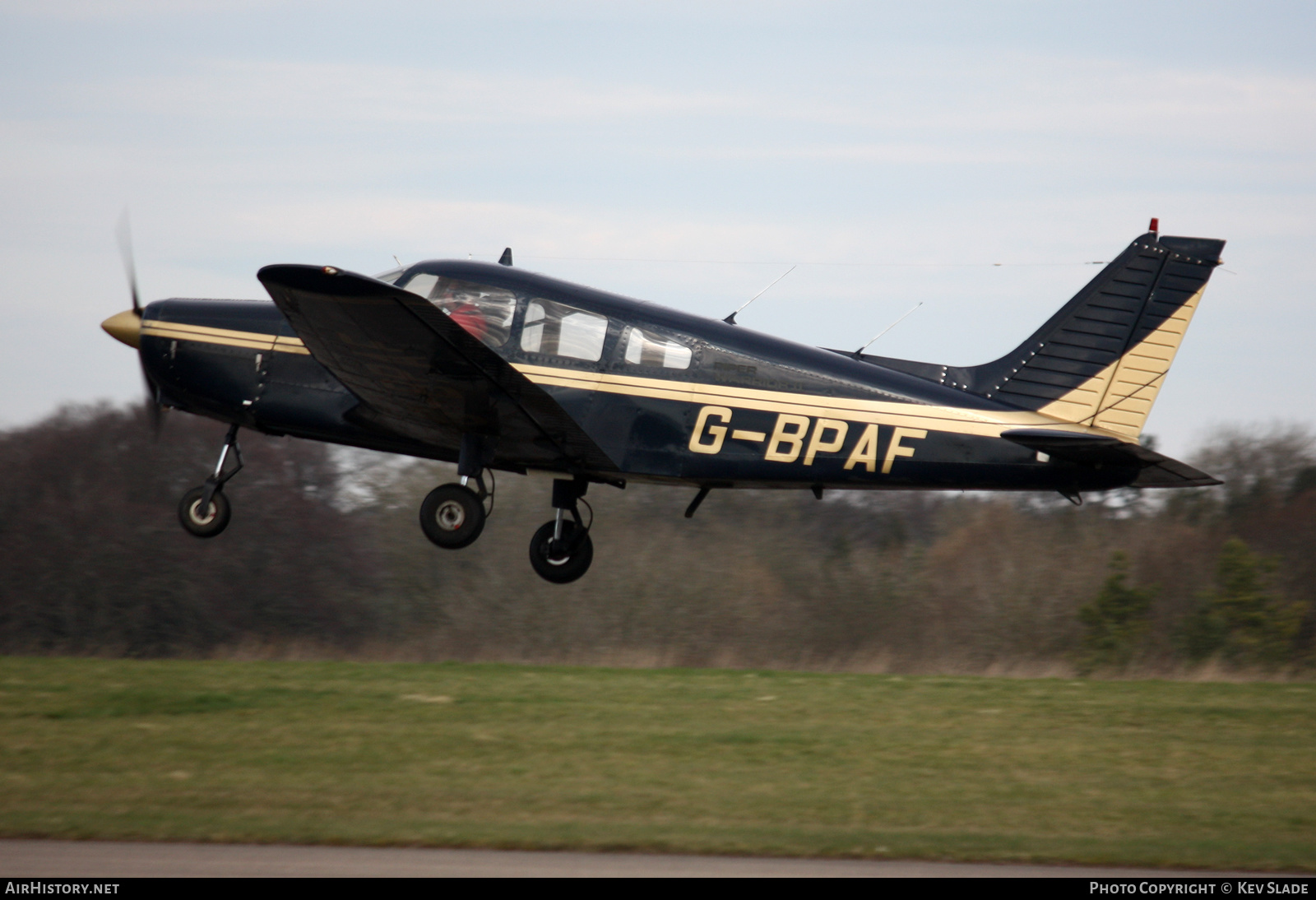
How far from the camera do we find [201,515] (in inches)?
452

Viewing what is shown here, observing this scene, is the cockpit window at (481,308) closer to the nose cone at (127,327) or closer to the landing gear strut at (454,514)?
the landing gear strut at (454,514)

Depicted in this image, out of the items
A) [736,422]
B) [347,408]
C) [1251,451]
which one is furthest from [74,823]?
[1251,451]

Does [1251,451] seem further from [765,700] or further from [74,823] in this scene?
[74,823]

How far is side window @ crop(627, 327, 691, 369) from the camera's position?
10.5 m

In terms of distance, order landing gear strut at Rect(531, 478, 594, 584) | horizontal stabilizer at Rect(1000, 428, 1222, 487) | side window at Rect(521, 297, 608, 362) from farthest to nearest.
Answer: landing gear strut at Rect(531, 478, 594, 584) < side window at Rect(521, 297, 608, 362) < horizontal stabilizer at Rect(1000, 428, 1222, 487)

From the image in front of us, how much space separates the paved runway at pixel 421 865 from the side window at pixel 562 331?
4.30m

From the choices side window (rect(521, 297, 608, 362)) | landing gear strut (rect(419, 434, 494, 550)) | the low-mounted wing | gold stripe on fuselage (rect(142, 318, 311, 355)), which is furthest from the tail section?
gold stripe on fuselage (rect(142, 318, 311, 355))

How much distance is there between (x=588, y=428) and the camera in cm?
1056

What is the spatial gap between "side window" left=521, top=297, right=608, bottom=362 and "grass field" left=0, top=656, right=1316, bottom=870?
3373 millimetres

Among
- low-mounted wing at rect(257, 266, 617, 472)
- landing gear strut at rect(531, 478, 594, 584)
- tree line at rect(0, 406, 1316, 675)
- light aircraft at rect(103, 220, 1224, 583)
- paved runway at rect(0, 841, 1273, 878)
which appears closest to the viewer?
paved runway at rect(0, 841, 1273, 878)

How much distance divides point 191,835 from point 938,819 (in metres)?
5.01

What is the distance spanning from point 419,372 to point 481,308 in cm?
88

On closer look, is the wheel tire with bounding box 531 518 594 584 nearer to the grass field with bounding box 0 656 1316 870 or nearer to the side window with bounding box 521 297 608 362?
the grass field with bounding box 0 656 1316 870

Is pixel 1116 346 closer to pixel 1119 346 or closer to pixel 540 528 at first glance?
pixel 1119 346
